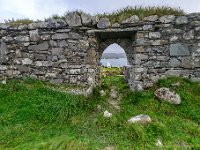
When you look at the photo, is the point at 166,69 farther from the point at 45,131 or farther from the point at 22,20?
the point at 22,20

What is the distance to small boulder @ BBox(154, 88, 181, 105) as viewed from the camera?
7168 mm

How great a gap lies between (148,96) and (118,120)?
1.49 meters

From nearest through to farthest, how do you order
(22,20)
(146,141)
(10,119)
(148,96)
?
(146,141) → (10,119) → (148,96) → (22,20)

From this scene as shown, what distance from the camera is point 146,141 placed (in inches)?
219

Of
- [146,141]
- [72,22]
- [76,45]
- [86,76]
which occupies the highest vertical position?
[72,22]

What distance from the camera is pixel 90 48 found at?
8297mm

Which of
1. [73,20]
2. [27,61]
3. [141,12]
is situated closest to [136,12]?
[141,12]

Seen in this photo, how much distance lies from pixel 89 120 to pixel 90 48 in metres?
2.56

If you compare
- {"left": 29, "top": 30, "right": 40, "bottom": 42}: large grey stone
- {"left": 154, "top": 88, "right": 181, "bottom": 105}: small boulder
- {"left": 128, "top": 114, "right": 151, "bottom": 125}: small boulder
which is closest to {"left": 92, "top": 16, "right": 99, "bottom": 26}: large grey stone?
{"left": 29, "top": 30, "right": 40, "bottom": 42}: large grey stone

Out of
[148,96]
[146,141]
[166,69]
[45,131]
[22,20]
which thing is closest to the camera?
[146,141]

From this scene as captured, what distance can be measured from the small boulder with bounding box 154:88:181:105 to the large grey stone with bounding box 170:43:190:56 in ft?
3.74

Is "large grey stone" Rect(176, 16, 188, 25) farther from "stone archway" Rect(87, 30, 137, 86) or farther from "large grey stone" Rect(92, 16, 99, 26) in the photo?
"large grey stone" Rect(92, 16, 99, 26)

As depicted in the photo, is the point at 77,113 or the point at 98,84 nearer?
the point at 77,113

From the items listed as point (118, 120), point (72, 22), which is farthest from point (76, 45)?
point (118, 120)
